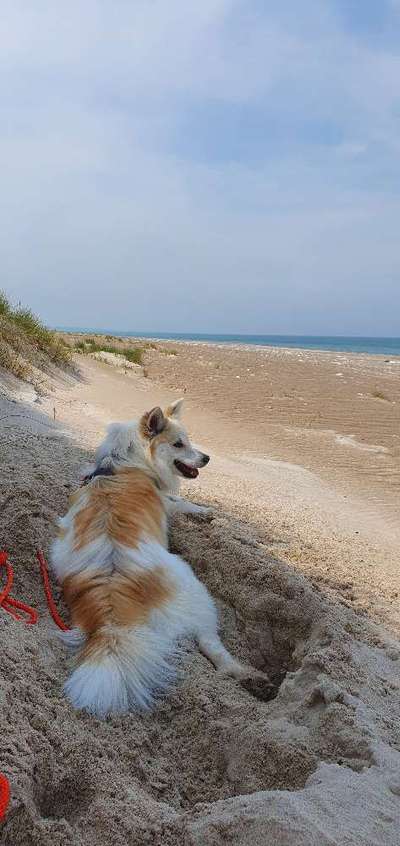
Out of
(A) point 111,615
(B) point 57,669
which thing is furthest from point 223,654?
(B) point 57,669

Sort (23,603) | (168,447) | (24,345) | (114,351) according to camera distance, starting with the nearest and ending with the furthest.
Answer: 1. (23,603)
2. (168,447)
3. (24,345)
4. (114,351)

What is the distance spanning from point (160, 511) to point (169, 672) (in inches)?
55.7

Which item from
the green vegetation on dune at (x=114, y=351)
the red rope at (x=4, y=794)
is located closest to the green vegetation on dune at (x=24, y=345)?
the green vegetation on dune at (x=114, y=351)

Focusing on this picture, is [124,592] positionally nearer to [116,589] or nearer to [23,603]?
[116,589]

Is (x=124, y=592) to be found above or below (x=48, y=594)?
above

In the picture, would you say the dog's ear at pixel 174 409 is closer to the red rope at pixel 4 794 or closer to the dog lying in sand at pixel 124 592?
the dog lying in sand at pixel 124 592

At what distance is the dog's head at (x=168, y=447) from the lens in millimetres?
4676

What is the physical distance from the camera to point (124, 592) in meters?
3.05

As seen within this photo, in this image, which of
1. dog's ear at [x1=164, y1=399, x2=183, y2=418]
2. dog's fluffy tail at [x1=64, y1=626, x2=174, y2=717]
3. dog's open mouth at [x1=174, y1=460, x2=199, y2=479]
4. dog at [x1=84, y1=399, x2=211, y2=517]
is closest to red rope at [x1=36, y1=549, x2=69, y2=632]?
dog's fluffy tail at [x1=64, y1=626, x2=174, y2=717]

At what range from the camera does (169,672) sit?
2.82m

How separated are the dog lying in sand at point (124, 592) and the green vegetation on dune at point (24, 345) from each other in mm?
6059

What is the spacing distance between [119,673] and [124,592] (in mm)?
473

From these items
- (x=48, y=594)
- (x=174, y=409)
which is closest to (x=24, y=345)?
(x=174, y=409)

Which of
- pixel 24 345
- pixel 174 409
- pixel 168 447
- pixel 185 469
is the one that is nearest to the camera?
pixel 168 447
